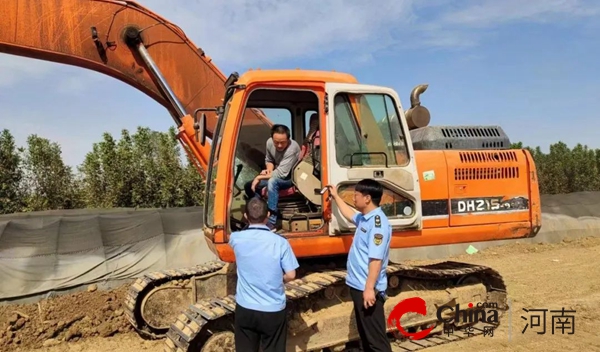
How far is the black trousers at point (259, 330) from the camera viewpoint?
3.59 m

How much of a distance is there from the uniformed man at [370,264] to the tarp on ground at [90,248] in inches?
208

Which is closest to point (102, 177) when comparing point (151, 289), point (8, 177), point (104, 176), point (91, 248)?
point (104, 176)

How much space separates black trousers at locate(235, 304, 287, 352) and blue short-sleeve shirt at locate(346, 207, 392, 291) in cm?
75

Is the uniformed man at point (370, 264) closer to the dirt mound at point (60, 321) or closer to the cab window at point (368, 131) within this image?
the cab window at point (368, 131)

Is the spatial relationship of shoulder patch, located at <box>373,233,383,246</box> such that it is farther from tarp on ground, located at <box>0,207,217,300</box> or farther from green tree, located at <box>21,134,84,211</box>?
green tree, located at <box>21,134,84,211</box>

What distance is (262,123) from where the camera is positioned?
18.8ft

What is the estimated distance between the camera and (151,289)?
239 inches

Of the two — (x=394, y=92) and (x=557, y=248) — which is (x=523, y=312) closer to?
(x=394, y=92)

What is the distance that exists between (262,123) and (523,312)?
4.52 meters

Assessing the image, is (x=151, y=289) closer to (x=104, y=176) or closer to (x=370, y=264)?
(x=370, y=264)

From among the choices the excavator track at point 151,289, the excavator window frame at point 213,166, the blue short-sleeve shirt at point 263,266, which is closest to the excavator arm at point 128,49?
the excavator window frame at point 213,166

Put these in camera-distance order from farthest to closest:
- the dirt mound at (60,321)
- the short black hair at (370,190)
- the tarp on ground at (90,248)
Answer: the tarp on ground at (90,248)
the dirt mound at (60,321)
the short black hair at (370,190)

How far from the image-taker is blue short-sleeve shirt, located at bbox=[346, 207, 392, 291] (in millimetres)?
3854

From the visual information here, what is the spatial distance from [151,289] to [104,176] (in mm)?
13840
